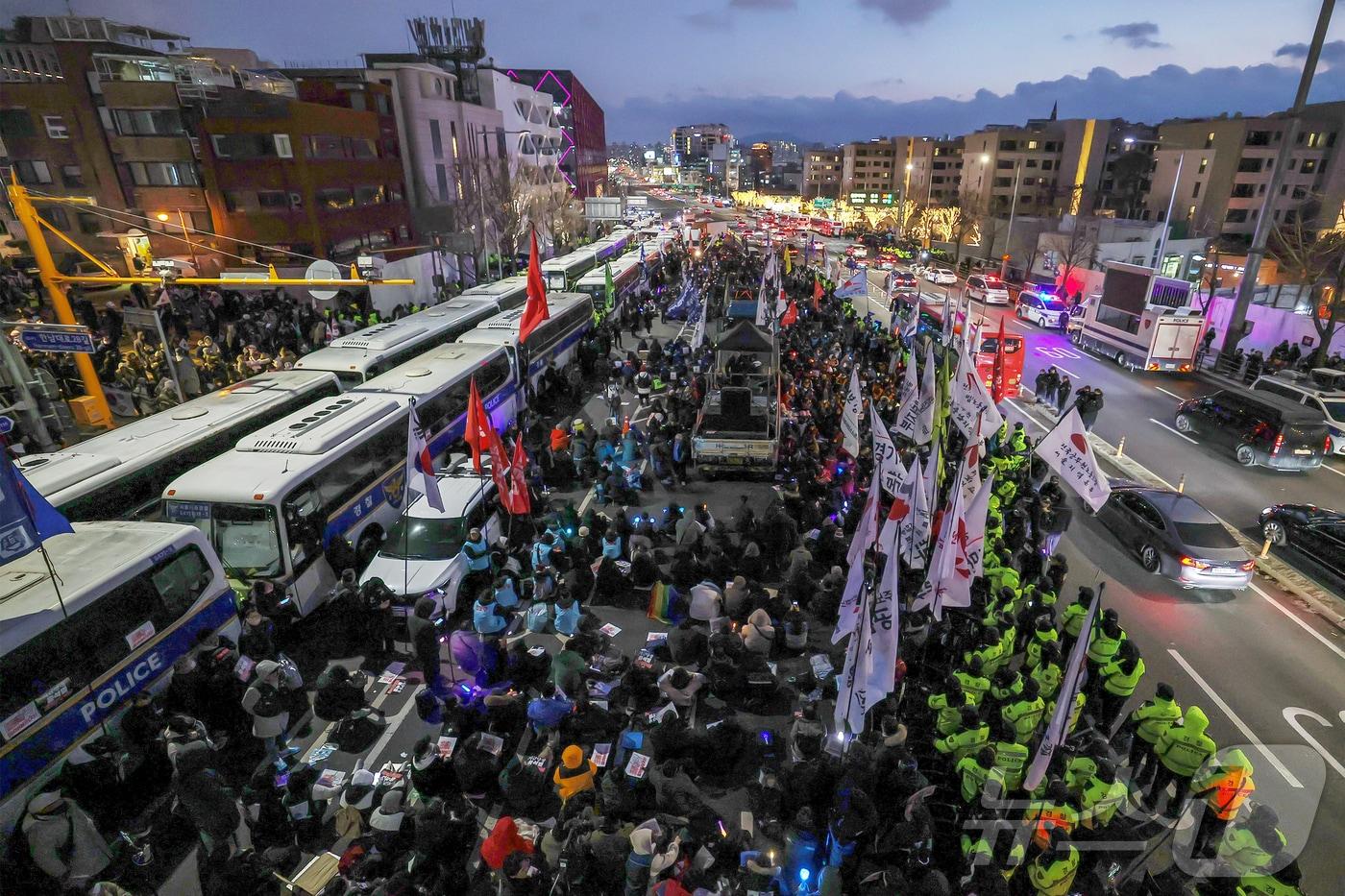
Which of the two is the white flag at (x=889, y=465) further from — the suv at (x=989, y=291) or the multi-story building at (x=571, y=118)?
the multi-story building at (x=571, y=118)

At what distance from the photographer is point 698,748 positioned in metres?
7.60

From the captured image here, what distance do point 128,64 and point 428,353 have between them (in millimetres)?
34950

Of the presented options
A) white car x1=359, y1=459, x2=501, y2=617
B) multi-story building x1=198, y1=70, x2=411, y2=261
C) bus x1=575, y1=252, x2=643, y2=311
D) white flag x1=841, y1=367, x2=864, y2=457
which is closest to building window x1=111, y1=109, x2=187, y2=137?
multi-story building x1=198, y1=70, x2=411, y2=261

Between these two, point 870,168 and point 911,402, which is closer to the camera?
point 911,402

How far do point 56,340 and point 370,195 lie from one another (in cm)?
2951

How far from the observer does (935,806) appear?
23.0ft

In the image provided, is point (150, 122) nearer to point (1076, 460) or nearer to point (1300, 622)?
point (1076, 460)

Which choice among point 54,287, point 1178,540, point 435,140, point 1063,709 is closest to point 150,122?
point 435,140

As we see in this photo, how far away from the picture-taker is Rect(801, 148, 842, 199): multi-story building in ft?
428

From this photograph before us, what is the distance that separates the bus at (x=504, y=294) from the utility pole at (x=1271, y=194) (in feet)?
80.2

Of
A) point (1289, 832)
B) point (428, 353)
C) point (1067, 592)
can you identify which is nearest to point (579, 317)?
point (428, 353)

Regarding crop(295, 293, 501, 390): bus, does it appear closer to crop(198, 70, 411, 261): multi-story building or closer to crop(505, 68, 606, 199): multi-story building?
crop(198, 70, 411, 261): multi-story building

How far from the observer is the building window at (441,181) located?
45.2 meters

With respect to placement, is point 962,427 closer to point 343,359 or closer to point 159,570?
point 159,570
